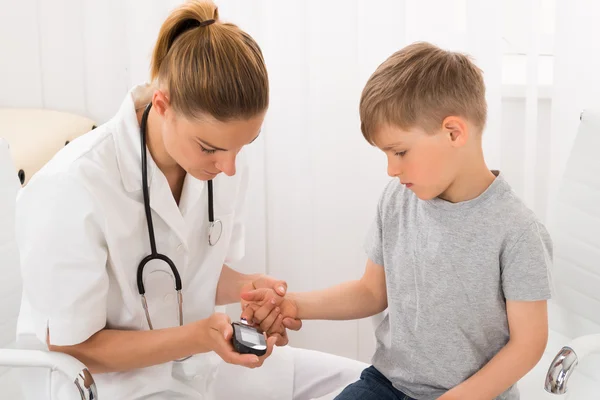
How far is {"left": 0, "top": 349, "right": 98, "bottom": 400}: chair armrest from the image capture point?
1287 mm

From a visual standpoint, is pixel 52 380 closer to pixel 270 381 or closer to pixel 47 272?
pixel 47 272

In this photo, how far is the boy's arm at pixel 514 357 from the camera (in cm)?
132

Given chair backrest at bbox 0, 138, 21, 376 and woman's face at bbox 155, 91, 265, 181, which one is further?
chair backrest at bbox 0, 138, 21, 376

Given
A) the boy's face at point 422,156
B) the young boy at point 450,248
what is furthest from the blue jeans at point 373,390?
the boy's face at point 422,156

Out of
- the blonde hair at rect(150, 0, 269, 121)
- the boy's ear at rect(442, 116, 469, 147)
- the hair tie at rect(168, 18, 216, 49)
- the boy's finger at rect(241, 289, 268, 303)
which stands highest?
the hair tie at rect(168, 18, 216, 49)

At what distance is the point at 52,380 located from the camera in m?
1.38

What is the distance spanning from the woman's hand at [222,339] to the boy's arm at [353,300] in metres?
0.18

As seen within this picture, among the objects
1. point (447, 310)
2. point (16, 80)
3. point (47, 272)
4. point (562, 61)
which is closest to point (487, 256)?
point (447, 310)

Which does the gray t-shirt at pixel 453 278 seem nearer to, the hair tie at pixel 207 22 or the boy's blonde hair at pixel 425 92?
the boy's blonde hair at pixel 425 92

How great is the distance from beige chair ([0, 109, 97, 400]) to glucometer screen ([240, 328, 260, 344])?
0.89ft

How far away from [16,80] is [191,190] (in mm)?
1108

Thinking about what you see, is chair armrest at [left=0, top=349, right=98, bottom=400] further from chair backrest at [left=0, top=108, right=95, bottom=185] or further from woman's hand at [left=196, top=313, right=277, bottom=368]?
chair backrest at [left=0, top=108, right=95, bottom=185]

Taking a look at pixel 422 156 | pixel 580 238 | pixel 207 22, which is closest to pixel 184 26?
pixel 207 22

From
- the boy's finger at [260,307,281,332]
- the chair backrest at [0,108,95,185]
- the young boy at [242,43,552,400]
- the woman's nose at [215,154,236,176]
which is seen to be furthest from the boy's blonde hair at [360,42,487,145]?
the chair backrest at [0,108,95,185]
